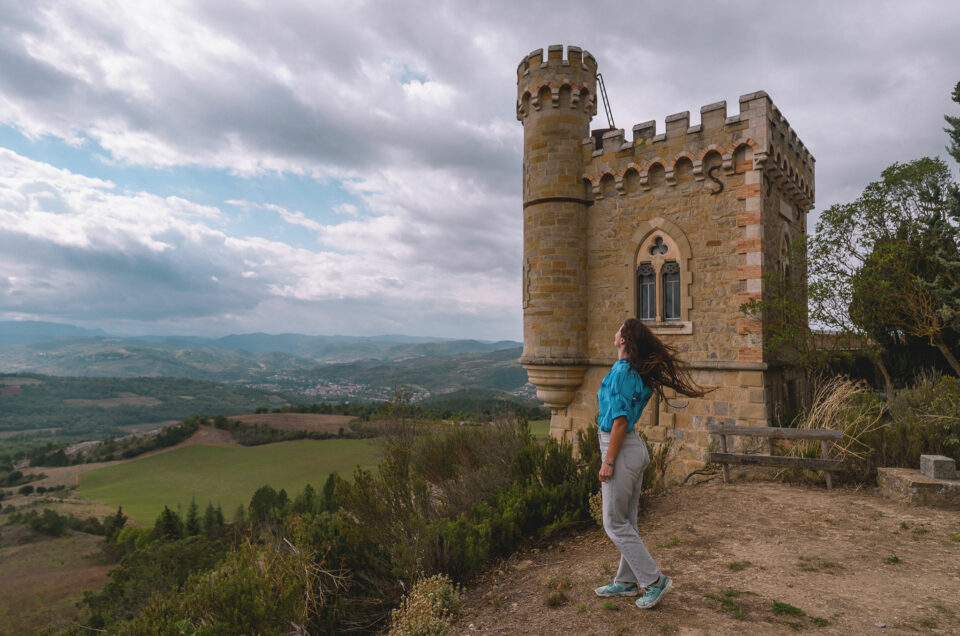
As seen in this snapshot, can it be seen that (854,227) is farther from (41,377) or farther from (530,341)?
(41,377)

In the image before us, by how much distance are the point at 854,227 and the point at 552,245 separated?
6.85 meters

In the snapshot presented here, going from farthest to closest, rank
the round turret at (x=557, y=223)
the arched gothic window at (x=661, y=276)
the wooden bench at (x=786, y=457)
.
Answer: the round turret at (x=557, y=223)
the arched gothic window at (x=661, y=276)
the wooden bench at (x=786, y=457)

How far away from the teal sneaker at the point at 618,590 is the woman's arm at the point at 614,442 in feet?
3.38

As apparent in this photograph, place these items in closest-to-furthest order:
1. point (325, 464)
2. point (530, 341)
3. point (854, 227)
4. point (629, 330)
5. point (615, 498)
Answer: point (615, 498)
point (629, 330)
point (854, 227)
point (530, 341)
point (325, 464)

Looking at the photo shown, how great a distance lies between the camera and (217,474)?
53250 mm

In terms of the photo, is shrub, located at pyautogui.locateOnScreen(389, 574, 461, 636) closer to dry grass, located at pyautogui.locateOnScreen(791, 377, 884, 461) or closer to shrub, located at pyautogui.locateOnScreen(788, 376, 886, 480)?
shrub, located at pyautogui.locateOnScreen(788, 376, 886, 480)

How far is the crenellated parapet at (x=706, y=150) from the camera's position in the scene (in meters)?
9.59

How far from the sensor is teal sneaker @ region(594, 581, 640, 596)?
3.88 metres

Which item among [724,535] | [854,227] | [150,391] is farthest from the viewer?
[150,391]

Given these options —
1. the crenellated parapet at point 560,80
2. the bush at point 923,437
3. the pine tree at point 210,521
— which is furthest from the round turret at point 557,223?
the pine tree at point 210,521

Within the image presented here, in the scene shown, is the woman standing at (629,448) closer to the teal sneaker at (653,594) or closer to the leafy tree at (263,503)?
the teal sneaker at (653,594)

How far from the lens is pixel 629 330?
3.85m

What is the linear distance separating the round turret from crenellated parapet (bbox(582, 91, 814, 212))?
62 centimetres

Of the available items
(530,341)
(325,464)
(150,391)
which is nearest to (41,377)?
(150,391)
